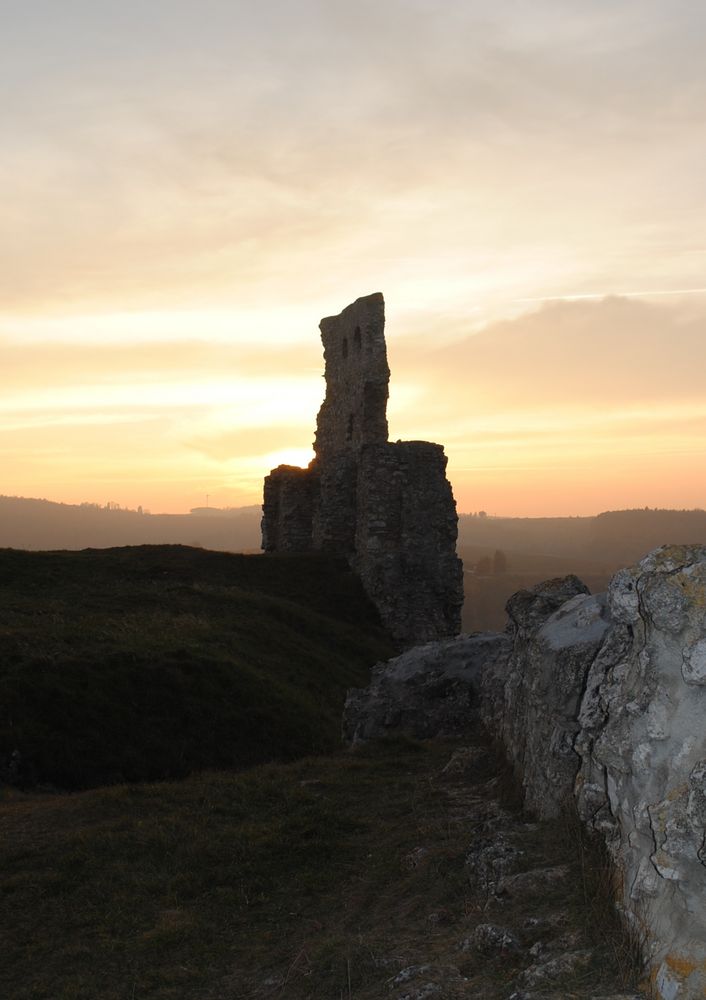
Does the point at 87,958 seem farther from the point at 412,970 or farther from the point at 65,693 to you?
the point at 65,693

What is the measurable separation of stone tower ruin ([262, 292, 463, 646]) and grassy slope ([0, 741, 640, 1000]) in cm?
A: 1889

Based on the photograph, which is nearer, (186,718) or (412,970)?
(412,970)

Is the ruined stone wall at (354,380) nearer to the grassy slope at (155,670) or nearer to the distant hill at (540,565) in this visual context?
the grassy slope at (155,670)

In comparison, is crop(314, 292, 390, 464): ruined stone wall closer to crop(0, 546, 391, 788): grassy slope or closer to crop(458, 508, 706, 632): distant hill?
crop(0, 546, 391, 788): grassy slope

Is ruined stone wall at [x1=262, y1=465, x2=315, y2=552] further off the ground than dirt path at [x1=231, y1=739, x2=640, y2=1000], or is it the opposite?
ruined stone wall at [x1=262, y1=465, x2=315, y2=552]

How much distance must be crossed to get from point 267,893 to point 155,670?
1044 centimetres

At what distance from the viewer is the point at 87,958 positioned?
8352 mm

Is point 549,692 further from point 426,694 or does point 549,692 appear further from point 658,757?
point 426,694

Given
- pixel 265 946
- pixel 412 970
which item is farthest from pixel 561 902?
pixel 265 946

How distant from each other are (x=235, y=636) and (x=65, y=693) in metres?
6.60

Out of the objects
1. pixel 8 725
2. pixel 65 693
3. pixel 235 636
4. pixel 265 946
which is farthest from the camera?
pixel 235 636

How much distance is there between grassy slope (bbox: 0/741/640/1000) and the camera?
7.26 meters

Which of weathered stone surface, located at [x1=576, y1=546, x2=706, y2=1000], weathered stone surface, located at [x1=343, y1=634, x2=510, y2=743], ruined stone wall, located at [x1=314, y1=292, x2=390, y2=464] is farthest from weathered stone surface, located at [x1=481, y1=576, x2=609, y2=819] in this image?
ruined stone wall, located at [x1=314, y1=292, x2=390, y2=464]

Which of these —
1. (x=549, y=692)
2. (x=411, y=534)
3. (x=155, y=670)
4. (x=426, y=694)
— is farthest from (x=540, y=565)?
(x=549, y=692)
